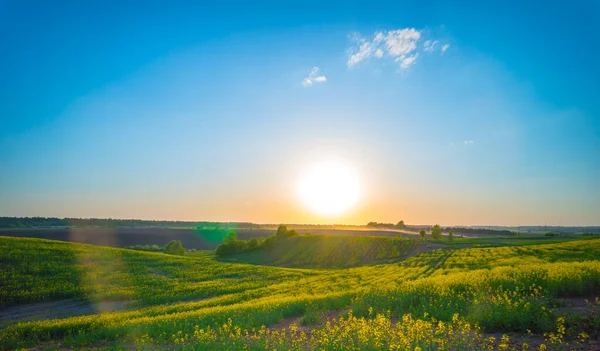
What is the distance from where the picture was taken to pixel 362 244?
277ft

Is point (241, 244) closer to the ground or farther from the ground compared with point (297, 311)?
closer to the ground

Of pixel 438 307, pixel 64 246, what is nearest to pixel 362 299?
pixel 438 307

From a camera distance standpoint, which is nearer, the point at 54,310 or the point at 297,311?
the point at 297,311

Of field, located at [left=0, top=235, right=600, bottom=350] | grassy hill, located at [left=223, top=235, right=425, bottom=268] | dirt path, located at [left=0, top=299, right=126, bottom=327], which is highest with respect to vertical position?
field, located at [left=0, top=235, right=600, bottom=350]

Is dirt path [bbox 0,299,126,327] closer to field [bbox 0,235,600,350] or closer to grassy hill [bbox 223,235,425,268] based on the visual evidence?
field [bbox 0,235,600,350]

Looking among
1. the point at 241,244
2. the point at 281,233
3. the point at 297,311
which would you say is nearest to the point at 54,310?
the point at 297,311

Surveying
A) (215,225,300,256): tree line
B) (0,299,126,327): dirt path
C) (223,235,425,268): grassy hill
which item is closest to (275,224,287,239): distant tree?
(215,225,300,256): tree line

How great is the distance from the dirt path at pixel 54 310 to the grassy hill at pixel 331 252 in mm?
49322

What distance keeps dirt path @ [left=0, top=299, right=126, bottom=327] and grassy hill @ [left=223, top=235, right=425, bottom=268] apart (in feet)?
162

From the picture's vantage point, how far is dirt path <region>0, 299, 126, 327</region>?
2428 cm

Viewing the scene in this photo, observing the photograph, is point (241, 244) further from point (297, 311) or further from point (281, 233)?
point (297, 311)

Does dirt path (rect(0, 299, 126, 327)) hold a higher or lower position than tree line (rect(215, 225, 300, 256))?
higher

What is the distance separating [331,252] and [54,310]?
62.9m

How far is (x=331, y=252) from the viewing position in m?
81.9
